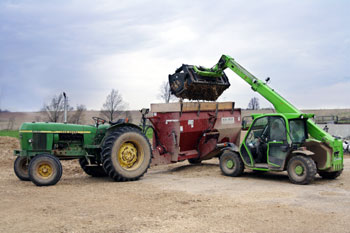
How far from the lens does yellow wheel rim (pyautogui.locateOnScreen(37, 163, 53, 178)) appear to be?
868 centimetres

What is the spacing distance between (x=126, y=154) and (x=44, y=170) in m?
2.20

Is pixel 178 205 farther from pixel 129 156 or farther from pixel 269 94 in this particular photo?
pixel 269 94

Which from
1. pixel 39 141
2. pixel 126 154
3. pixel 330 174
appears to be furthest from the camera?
pixel 126 154

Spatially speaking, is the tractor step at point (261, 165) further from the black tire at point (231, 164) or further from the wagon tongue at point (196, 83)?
the wagon tongue at point (196, 83)

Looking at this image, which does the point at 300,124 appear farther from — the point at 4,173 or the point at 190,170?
the point at 4,173

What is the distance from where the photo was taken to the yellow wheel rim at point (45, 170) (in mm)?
8684

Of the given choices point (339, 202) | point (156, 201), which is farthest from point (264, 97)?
point (156, 201)

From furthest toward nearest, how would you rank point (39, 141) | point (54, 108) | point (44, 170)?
point (54, 108), point (39, 141), point (44, 170)

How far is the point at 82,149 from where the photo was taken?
9.91 metres

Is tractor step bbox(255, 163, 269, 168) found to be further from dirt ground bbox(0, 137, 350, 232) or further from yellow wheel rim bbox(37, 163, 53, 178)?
yellow wheel rim bbox(37, 163, 53, 178)

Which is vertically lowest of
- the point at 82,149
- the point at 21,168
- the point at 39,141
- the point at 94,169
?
the point at 94,169

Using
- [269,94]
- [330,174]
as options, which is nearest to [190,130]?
[269,94]

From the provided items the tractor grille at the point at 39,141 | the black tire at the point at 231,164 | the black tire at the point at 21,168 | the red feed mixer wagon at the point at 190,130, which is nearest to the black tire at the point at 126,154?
the red feed mixer wagon at the point at 190,130

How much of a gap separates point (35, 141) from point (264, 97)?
6.65 meters
